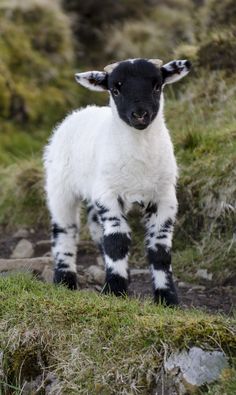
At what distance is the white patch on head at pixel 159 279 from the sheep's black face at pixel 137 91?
1287 mm

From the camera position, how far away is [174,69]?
8062 mm

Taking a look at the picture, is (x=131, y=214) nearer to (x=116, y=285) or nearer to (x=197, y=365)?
(x=116, y=285)

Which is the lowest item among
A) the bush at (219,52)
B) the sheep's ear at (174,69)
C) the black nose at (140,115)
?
the black nose at (140,115)

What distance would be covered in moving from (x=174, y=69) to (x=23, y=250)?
3502 mm

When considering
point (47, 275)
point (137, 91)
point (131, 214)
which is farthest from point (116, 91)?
point (131, 214)

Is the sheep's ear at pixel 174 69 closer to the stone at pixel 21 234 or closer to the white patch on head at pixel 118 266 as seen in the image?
the white patch on head at pixel 118 266

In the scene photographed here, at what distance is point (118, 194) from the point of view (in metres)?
8.01

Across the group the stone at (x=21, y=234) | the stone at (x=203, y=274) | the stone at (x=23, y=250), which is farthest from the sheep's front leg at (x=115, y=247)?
the stone at (x=21, y=234)

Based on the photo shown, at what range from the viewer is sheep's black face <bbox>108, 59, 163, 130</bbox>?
7.62m

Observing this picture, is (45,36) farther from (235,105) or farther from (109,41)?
(235,105)

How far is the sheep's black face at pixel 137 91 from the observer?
300 inches

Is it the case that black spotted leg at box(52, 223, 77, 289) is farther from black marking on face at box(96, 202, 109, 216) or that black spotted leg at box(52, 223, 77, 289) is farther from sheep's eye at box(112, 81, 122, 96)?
sheep's eye at box(112, 81, 122, 96)

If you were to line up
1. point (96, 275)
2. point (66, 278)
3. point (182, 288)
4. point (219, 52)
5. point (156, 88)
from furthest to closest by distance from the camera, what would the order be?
point (219, 52), point (96, 275), point (182, 288), point (66, 278), point (156, 88)

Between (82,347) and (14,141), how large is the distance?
30.9 ft
